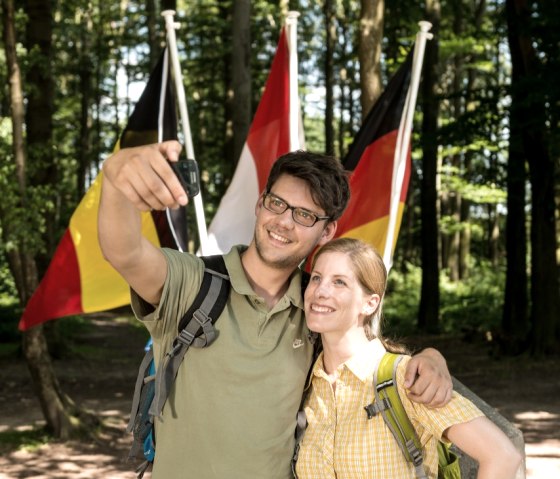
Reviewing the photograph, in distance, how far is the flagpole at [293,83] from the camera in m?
6.89

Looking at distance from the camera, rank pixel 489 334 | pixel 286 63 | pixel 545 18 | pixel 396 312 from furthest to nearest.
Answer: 1. pixel 396 312
2. pixel 489 334
3. pixel 545 18
4. pixel 286 63

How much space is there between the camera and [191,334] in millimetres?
2902

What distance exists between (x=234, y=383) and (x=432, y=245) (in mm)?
19223

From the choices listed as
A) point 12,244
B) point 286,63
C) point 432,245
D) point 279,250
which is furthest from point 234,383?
point 432,245

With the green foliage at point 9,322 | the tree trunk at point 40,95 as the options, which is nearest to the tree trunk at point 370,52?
the tree trunk at point 40,95

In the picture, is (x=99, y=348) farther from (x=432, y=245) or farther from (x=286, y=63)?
(x=286, y=63)

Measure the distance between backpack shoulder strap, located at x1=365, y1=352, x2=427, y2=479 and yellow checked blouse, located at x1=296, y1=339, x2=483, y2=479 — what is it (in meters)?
0.02

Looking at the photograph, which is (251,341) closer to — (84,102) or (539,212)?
(539,212)

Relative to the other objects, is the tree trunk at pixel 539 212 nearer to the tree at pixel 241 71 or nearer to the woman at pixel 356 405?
the tree at pixel 241 71

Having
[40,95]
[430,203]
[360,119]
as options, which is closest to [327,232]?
[360,119]

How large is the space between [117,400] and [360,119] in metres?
6.14

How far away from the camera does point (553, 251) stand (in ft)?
51.8

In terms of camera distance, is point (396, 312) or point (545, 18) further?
point (396, 312)

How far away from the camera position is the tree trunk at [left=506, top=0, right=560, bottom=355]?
50.8 ft
